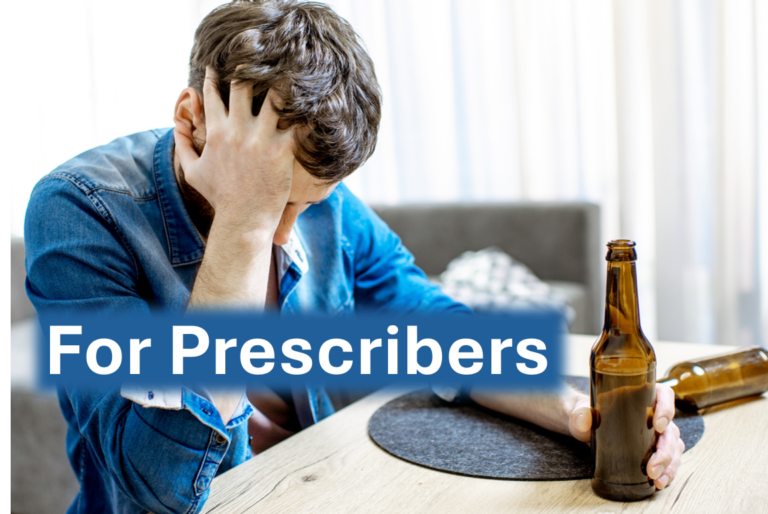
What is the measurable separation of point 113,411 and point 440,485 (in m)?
0.36

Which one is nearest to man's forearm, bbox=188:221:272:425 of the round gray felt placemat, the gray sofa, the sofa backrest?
the round gray felt placemat

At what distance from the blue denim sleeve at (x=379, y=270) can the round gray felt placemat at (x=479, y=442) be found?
0.83 feet

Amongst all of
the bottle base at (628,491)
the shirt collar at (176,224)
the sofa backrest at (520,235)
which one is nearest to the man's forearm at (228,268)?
the shirt collar at (176,224)

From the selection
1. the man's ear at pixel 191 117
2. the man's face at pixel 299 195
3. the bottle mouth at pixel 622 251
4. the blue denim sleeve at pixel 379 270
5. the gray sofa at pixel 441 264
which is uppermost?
the man's ear at pixel 191 117

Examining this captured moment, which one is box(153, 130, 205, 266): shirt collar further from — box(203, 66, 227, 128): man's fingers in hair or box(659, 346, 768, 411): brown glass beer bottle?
box(659, 346, 768, 411): brown glass beer bottle

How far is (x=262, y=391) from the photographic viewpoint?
1.10 metres

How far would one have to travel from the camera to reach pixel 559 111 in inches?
114

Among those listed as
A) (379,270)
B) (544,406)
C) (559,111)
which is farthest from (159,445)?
(559,111)

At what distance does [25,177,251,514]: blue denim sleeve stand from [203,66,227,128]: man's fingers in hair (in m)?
Result: 0.18

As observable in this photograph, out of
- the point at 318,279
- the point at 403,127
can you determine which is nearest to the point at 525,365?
the point at 318,279

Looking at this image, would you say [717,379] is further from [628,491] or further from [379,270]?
[379,270]

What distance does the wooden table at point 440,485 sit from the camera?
2.07 ft

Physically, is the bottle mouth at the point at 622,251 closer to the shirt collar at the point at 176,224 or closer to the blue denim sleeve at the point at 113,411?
the blue denim sleeve at the point at 113,411

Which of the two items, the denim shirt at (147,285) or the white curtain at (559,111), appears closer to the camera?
the denim shirt at (147,285)
